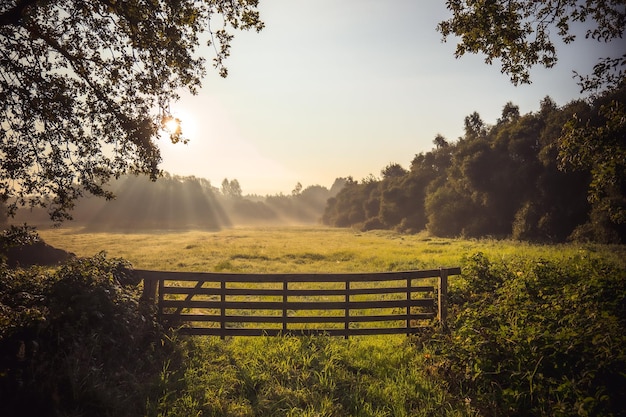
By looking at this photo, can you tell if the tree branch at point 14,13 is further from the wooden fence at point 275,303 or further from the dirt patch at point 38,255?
the dirt patch at point 38,255

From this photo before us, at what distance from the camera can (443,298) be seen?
868 cm

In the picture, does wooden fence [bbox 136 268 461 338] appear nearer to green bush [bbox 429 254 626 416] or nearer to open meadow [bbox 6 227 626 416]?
open meadow [bbox 6 227 626 416]

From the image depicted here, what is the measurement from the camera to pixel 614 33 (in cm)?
715

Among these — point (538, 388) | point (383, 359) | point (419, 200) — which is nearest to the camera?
point (538, 388)

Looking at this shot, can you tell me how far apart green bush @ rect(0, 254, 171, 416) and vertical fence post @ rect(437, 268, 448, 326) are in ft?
21.8

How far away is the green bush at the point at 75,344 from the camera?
4.91 meters

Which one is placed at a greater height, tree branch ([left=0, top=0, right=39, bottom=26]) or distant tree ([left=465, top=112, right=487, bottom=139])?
distant tree ([left=465, top=112, right=487, bottom=139])

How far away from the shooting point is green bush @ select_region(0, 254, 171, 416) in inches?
193

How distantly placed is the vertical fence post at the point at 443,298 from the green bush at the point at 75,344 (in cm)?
664

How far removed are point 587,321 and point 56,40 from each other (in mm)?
11697

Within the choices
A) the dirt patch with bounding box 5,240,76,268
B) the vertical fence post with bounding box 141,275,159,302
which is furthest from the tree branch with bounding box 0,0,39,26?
the dirt patch with bounding box 5,240,76,268

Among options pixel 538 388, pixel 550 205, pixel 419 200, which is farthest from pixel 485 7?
pixel 419 200

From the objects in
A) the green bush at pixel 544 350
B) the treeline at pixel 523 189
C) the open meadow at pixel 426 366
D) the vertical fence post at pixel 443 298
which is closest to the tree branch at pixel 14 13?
the open meadow at pixel 426 366

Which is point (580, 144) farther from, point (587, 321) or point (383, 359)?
point (383, 359)
